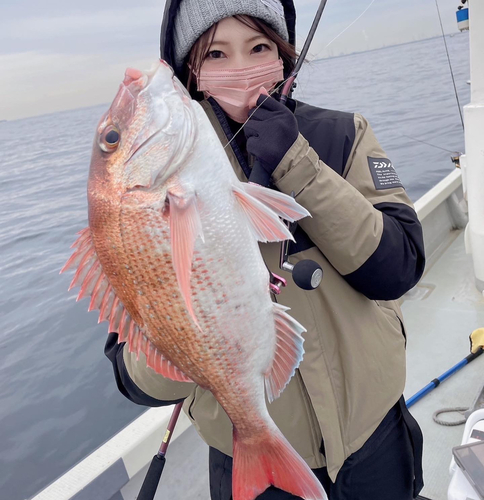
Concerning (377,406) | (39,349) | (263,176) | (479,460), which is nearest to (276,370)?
(377,406)

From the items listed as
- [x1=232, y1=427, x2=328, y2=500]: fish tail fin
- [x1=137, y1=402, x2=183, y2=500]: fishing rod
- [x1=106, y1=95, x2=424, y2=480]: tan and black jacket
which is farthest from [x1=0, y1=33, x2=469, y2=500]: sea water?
[x1=137, y1=402, x2=183, y2=500]: fishing rod

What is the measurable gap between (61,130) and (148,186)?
3033 cm

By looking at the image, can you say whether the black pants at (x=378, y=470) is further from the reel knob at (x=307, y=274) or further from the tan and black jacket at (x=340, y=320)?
the reel knob at (x=307, y=274)

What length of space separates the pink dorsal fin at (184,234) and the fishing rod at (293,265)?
0.28 meters

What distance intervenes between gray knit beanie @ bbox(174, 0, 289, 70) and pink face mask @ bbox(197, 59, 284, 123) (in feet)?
0.47

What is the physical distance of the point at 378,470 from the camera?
60.2 inches

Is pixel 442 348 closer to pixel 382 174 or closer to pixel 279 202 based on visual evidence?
pixel 382 174

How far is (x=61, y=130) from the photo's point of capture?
92.8 ft

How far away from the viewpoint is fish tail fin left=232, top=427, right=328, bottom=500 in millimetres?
1216

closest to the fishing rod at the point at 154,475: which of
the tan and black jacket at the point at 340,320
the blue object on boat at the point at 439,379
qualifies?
the tan and black jacket at the point at 340,320

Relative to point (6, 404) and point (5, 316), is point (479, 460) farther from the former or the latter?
point (5, 316)

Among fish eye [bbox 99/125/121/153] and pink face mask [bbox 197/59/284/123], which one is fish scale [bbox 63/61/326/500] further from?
pink face mask [bbox 197/59/284/123]

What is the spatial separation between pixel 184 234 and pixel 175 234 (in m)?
0.02

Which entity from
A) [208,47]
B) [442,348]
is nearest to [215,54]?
[208,47]
